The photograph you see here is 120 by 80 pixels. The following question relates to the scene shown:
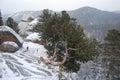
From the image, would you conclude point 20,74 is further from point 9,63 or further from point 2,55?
point 2,55

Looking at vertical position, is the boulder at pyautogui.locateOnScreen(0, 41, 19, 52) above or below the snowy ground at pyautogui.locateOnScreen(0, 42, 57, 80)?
above

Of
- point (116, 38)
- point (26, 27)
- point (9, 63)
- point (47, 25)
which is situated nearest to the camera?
point (9, 63)

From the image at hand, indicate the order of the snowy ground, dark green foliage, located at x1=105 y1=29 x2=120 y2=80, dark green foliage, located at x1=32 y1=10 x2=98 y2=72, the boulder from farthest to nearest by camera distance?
dark green foliage, located at x1=105 y1=29 x2=120 y2=80, the boulder, dark green foliage, located at x1=32 y1=10 x2=98 y2=72, the snowy ground

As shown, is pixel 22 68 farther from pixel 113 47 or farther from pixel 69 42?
pixel 113 47

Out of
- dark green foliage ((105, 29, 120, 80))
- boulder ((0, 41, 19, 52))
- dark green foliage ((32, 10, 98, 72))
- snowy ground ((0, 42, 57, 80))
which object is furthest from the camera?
dark green foliage ((105, 29, 120, 80))

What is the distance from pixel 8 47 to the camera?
96.8 feet

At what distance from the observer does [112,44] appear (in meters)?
43.8

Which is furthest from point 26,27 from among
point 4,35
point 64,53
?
point 64,53

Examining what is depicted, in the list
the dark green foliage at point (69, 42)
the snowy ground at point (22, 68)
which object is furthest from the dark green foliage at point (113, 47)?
the snowy ground at point (22, 68)

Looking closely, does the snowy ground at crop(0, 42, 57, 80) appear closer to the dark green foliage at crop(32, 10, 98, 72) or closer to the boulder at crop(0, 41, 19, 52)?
the boulder at crop(0, 41, 19, 52)

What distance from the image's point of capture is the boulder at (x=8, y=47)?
96.5 feet

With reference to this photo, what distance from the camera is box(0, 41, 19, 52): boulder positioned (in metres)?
29.4

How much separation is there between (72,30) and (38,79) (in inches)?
318

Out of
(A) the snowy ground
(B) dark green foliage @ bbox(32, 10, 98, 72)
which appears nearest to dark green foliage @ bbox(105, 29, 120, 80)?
(B) dark green foliage @ bbox(32, 10, 98, 72)
